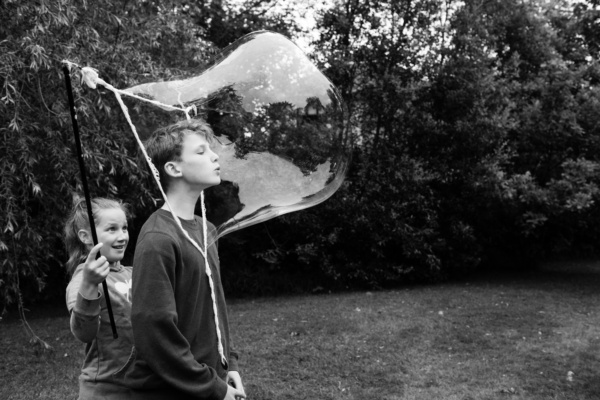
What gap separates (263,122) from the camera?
2.63 m

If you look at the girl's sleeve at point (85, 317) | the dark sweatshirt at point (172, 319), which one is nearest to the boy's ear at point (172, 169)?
the dark sweatshirt at point (172, 319)

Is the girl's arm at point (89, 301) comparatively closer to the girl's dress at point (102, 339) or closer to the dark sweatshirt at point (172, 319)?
the girl's dress at point (102, 339)

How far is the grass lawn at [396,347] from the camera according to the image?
205 inches

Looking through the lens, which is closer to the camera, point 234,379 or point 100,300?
point 234,379

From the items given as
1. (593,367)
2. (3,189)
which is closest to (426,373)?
(593,367)

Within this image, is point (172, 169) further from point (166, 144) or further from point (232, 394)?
point (232, 394)

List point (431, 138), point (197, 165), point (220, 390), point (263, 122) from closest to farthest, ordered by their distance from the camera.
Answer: point (220, 390)
point (197, 165)
point (263, 122)
point (431, 138)

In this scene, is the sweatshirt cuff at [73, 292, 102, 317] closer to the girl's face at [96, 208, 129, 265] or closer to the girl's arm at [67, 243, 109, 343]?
the girl's arm at [67, 243, 109, 343]

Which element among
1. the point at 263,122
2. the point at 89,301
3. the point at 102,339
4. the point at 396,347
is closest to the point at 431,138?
the point at 396,347

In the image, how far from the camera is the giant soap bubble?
2391 mm

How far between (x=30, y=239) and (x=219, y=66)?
370 cm

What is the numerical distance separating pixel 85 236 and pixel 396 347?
4427 mm

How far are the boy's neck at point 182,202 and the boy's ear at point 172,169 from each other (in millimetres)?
61

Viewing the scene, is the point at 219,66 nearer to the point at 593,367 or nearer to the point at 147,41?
the point at 147,41
